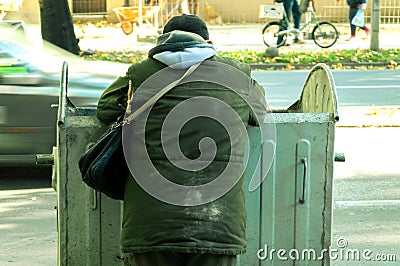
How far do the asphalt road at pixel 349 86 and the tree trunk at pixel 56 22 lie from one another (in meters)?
4.38

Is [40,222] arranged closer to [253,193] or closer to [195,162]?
[253,193]

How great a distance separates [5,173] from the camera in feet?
29.9

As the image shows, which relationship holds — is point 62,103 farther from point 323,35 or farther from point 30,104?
point 323,35

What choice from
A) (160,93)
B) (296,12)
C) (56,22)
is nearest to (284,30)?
(296,12)

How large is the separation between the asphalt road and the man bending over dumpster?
359 inches

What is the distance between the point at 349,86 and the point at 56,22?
6.77 m

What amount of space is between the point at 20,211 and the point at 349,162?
3.91 meters

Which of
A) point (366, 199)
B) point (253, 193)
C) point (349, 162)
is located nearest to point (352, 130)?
point (349, 162)

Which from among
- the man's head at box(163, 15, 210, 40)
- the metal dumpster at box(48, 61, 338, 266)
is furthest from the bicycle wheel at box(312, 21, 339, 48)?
the man's head at box(163, 15, 210, 40)

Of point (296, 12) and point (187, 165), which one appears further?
point (296, 12)

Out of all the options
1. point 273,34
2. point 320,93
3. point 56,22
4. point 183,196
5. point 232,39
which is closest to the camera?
point 183,196

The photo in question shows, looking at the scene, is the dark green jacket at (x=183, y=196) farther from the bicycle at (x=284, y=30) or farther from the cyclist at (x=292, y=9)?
the cyclist at (x=292, y=9)

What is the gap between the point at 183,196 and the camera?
11.4ft

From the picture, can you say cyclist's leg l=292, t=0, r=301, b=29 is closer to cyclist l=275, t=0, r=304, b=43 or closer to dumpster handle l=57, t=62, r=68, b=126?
cyclist l=275, t=0, r=304, b=43
